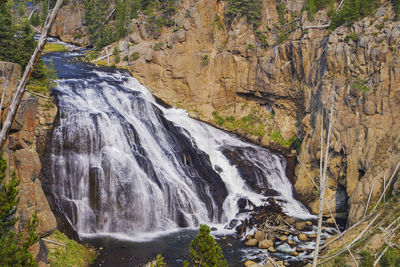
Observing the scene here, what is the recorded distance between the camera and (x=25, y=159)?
15461mm

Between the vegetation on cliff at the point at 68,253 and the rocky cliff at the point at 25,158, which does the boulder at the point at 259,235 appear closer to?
the vegetation on cliff at the point at 68,253

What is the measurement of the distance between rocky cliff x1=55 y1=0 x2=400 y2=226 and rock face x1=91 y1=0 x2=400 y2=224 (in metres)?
0.09

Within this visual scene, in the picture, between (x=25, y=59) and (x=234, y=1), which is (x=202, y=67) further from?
(x=25, y=59)

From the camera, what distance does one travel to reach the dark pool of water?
72.4 ft

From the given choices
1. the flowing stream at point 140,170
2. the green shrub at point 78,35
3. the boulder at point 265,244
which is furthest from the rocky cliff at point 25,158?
the green shrub at point 78,35

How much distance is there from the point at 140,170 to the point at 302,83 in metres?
20.1

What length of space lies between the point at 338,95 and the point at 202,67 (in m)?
18.4

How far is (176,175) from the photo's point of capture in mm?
30703

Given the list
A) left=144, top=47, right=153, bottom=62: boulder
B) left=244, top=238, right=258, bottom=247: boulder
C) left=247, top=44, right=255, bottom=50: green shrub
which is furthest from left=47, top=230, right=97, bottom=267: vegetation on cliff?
left=247, top=44, right=255, bottom=50: green shrub

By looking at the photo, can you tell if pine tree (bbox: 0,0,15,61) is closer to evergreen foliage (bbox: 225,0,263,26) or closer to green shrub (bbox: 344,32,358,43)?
evergreen foliage (bbox: 225,0,263,26)

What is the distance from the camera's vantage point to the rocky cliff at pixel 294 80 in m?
28.6

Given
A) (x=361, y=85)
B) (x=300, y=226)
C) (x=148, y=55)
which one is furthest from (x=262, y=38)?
(x=300, y=226)

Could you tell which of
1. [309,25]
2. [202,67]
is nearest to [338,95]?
[309,25]

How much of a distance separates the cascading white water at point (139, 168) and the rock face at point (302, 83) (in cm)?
493
